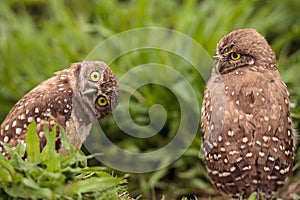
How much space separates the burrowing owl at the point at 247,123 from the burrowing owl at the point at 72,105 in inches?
35.1

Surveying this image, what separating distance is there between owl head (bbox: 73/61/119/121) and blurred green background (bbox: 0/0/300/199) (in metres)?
1.52

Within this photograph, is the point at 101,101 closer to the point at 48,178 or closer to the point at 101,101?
the point at 101,101

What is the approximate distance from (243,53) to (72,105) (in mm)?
1516

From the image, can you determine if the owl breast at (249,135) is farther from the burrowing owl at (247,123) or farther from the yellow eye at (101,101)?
the yellow eye at (101,101)

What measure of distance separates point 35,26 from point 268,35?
11.3 ft

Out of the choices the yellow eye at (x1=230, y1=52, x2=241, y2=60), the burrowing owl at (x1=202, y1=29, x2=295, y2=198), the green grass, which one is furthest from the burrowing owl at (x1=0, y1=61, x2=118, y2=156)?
the green grass

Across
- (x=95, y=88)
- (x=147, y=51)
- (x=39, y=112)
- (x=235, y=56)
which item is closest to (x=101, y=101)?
(x=95, y=88)

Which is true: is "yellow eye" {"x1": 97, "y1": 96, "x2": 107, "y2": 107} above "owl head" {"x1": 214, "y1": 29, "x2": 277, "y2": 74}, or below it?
below

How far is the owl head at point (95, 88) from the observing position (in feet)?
20.4

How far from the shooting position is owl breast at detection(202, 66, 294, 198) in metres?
6.05

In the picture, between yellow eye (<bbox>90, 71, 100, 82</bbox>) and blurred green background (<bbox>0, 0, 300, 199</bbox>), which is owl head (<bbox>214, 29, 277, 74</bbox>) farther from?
blurred green background (<bbox>0, 0, 300, 199</bbox>)

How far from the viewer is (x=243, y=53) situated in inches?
248

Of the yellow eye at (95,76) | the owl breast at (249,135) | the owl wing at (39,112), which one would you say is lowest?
the owl breast at (249,135)

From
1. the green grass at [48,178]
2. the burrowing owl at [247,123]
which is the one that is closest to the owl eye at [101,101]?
the burrowing owl at [247,123]
